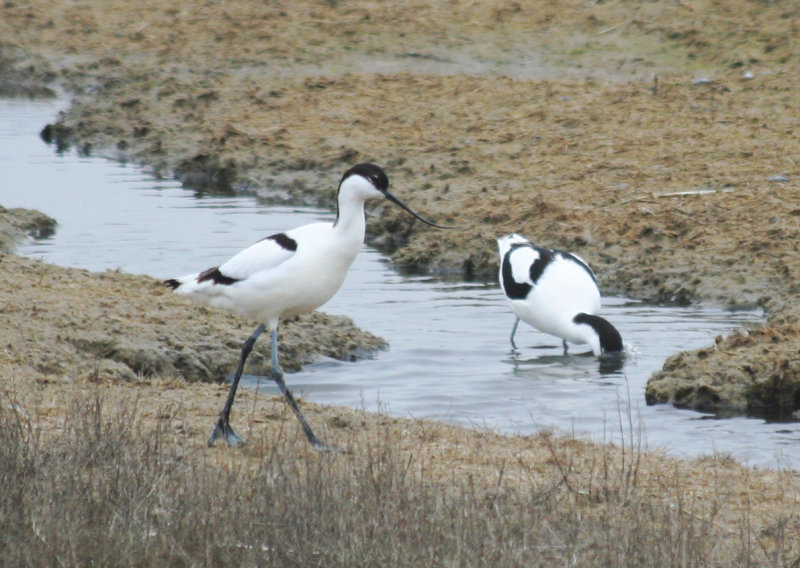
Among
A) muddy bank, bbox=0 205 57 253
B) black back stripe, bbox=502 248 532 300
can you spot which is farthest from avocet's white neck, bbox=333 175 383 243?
muddy bank, bbox=0 205 57 253

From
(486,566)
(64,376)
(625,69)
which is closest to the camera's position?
(486,566)

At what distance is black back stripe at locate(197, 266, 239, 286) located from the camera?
698 cm

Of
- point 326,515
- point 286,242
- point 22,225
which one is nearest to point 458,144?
point 22,225

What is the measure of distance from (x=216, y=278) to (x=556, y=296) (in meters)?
3.85

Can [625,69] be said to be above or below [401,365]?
above

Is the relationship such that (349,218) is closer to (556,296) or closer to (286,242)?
(286,242)

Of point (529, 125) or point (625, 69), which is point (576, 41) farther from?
point (529, 125)

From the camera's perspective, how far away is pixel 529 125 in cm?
1602

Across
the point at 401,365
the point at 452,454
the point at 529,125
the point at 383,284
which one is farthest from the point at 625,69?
the point at 452,454

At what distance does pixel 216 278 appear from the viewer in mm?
7086

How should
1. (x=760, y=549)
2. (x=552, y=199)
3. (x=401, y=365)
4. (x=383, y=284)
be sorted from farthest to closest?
(x=552, y=199) < (x=383, y=284) < (x=401, y=365) < (x=760, y=549)

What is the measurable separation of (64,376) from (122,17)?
17.4 meters

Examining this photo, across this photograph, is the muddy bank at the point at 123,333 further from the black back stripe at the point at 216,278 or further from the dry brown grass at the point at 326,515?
the dry brown grass at the point at 326,515

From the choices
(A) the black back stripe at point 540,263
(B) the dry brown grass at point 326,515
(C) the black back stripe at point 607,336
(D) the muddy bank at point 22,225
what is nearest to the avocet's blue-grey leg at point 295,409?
(B) the dry brown grass at point 326,515
